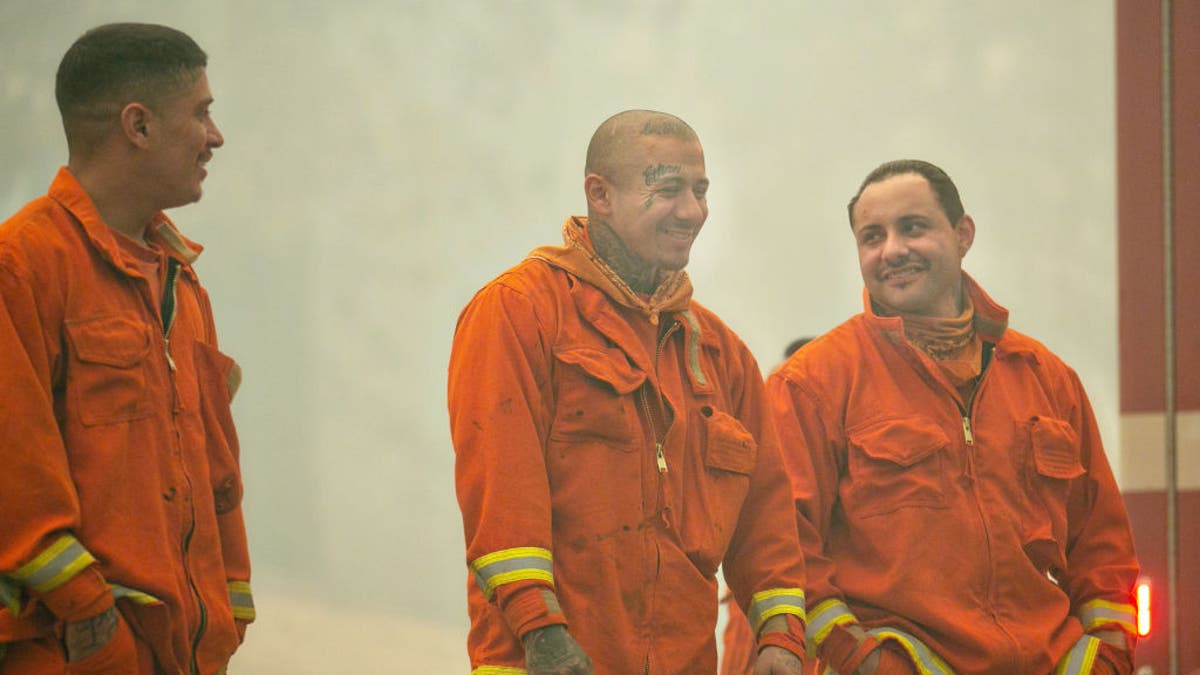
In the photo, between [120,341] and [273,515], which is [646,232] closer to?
[120,341]

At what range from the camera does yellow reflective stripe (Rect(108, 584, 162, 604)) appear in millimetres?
2205

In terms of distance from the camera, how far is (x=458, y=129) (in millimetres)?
4250

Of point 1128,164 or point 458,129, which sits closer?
point 458,129

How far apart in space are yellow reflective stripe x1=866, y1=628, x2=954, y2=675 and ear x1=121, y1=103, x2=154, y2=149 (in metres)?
1.77

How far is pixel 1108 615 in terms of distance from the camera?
10.7 feet

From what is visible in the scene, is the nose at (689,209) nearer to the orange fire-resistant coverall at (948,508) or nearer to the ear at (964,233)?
the orange fire-resistant coverall at (948,508)

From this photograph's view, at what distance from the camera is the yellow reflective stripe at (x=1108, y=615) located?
3248mm

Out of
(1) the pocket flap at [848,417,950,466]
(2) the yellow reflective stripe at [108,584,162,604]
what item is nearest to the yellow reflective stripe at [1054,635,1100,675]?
(1) the pocket flap at [848,417,950,466]

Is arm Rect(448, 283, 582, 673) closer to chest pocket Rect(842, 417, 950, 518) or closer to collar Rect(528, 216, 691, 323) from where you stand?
collar Rect(528, 216, 691, 323)

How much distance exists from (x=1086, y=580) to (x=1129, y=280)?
1598 millimetres

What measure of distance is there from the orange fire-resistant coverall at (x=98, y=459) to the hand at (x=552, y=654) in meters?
0.52

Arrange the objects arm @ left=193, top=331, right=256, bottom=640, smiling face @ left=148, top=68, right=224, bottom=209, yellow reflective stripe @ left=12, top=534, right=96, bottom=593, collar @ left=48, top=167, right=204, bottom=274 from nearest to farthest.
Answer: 1. yellow reflective stripe @ left=12, top=534, right=96, bottom=593
2. collar @ left=48, top=167, right=204, bottom=274
3. smiling face @ left=148, top=68, right=224, bottom=209
4. arm @ left=193, top=331, right=256, bottom=640

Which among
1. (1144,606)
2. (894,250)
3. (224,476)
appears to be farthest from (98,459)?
(1144,606)

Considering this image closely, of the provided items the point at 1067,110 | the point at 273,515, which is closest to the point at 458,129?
the point at 273,515
